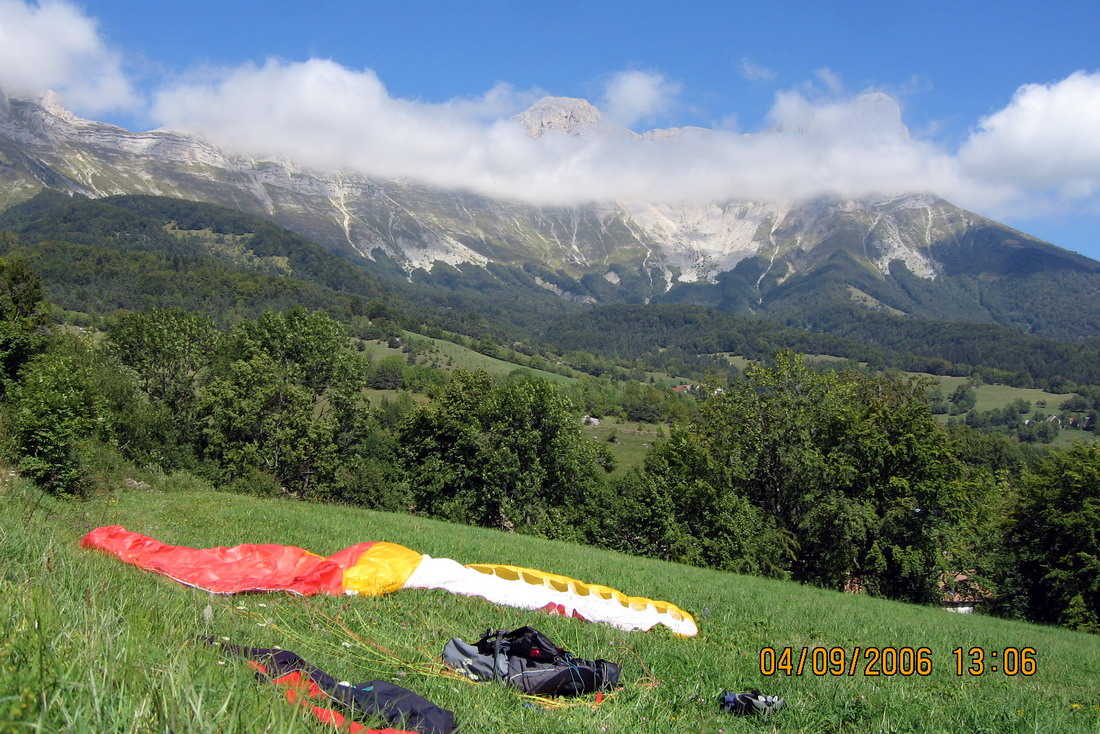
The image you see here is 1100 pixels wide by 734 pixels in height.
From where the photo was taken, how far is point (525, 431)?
4369cm

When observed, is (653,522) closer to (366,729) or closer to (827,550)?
(827,550)

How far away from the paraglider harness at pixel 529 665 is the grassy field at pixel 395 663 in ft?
0.92

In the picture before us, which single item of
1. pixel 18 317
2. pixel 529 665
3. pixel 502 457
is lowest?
pixel 502 457

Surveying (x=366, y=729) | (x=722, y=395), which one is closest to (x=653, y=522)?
(x=722, y=395)

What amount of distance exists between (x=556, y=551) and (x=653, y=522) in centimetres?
1697

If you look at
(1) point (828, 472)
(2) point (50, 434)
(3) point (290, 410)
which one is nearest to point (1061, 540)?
(1) point (828, 472)

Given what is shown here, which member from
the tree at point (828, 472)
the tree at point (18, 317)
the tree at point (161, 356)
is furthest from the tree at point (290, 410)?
the tree at point (828, 472)

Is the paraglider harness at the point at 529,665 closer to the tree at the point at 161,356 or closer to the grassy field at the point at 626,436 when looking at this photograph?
the tree at the point at 161,356

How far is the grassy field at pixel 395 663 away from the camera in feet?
8.57
